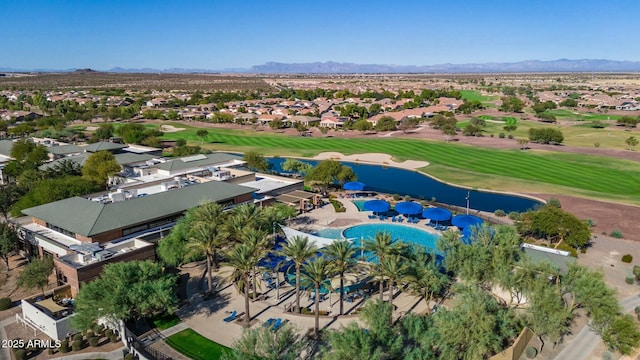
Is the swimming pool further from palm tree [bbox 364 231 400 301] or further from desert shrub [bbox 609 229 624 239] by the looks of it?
desert shrub [bbox 609 229 624 239]

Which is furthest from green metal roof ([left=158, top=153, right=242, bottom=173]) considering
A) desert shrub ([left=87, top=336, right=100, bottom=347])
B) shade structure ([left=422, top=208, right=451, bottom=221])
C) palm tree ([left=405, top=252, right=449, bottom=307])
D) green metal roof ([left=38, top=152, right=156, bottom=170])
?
palm tree ([left=405, top=252, right=449, bottom=307])

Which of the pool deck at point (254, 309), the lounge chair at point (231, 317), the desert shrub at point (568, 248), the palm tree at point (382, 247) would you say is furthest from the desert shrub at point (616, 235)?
the lounge chair at point (231, 317)

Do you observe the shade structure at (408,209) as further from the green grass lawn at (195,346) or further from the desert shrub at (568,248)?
the green grass lawn at (195,346)

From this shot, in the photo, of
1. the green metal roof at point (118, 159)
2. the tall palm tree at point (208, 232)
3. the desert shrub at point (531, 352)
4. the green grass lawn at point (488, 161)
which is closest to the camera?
the desert shrub at point (531, 352)

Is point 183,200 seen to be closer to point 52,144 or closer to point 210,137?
point 52,144

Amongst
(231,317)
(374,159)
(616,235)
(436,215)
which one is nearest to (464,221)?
(436,215)

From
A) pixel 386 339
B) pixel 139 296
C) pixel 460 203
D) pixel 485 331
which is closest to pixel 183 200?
pixel 139 296
